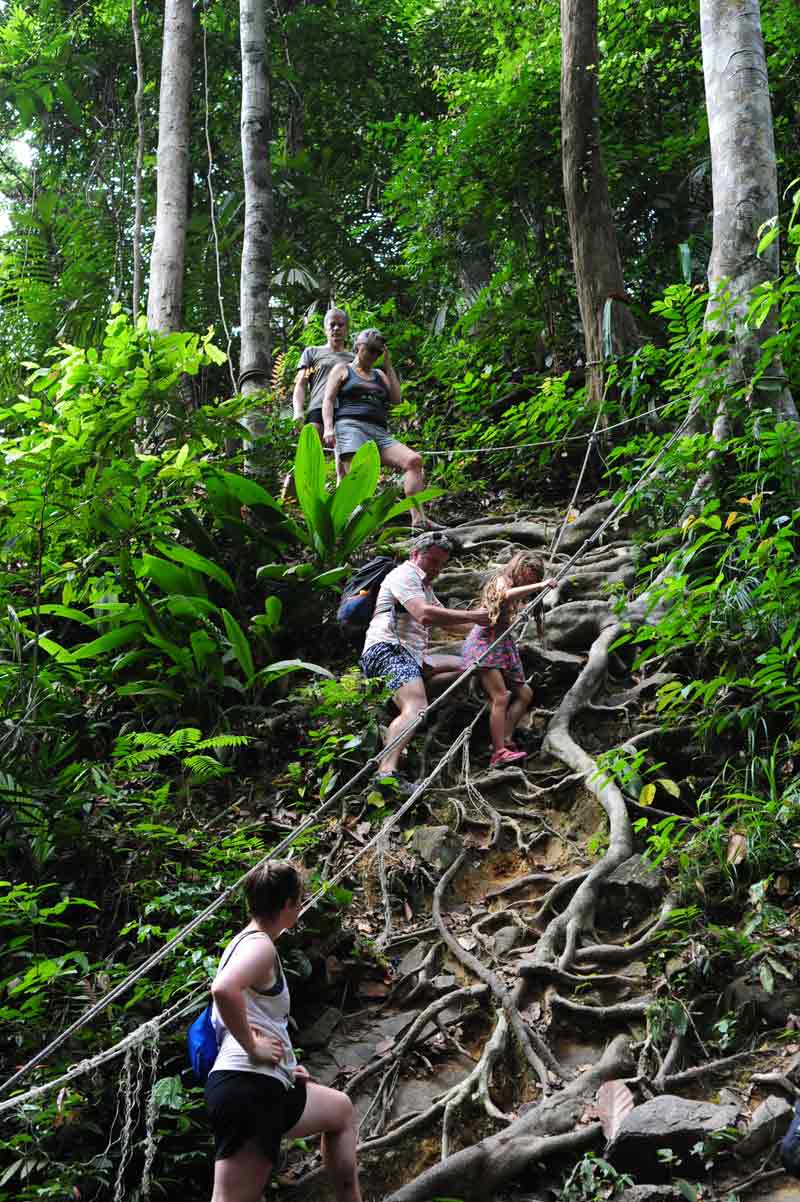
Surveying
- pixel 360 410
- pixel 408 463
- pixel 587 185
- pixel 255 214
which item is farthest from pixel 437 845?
pixel 587 185

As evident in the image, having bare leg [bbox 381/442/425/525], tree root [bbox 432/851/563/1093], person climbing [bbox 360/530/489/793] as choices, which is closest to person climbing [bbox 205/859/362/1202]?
tree root [bbox 432/851/563/1093]

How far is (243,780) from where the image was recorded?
580 cm

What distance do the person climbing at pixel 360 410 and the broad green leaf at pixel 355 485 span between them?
2.51 ft

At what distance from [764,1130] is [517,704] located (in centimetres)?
304

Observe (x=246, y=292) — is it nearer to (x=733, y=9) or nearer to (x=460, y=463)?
(x=460, y=463)

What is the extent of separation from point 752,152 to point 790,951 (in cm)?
458

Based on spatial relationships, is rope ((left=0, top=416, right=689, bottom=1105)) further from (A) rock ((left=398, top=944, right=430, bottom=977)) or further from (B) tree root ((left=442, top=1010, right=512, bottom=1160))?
(B) tree root ((left=442, top=1010, right=512, bottom=1160))

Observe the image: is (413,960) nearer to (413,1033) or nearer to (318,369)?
(413,1033)

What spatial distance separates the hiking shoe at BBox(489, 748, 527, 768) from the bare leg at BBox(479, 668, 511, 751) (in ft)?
0.12

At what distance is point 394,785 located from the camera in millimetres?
5316

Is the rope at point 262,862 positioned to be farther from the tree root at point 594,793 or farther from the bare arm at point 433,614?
the tree root at point 594,793

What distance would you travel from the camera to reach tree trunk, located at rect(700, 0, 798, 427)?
19.6 feet

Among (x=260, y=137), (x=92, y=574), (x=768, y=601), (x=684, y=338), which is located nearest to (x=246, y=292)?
(x=260, y=137)

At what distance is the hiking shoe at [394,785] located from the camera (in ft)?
17.5
